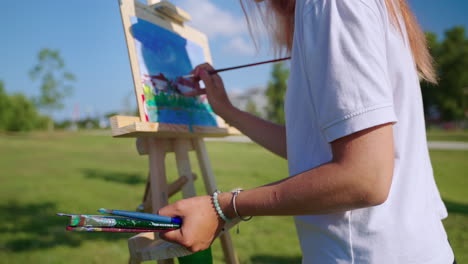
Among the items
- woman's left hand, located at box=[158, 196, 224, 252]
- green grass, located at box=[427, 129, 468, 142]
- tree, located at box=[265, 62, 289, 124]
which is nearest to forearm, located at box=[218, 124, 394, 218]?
woman's left hand, located at box=[158, 196, 224, 252]

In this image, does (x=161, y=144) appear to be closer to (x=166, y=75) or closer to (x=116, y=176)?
(x=166, y=75)

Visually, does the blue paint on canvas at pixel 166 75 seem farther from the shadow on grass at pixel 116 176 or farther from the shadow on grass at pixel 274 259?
the shadow on grass at pixel 116 176

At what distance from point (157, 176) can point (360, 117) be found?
41.4 inches

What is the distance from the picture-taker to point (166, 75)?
1.65m

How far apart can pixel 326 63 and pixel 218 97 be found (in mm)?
877

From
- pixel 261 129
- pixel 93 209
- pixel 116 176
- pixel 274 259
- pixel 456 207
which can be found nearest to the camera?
pixel 261 129

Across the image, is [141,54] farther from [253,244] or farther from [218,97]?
[253,244]


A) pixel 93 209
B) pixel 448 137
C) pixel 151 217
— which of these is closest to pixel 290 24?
pixel 151 217

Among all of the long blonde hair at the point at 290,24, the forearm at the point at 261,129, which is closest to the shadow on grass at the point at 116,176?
the forearm at the point at 261,129

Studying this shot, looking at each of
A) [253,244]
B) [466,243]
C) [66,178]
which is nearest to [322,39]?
[253,244]

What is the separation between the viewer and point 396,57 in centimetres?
76

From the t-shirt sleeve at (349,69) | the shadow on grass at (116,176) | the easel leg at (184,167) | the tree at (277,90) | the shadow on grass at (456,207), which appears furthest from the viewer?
the tree at (277,90)

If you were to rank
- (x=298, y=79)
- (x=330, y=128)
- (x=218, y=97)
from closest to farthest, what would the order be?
(x=330, y=128)
(x=298, y=79)
(x=218, y=97)

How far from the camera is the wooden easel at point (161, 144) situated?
1.21 metres
